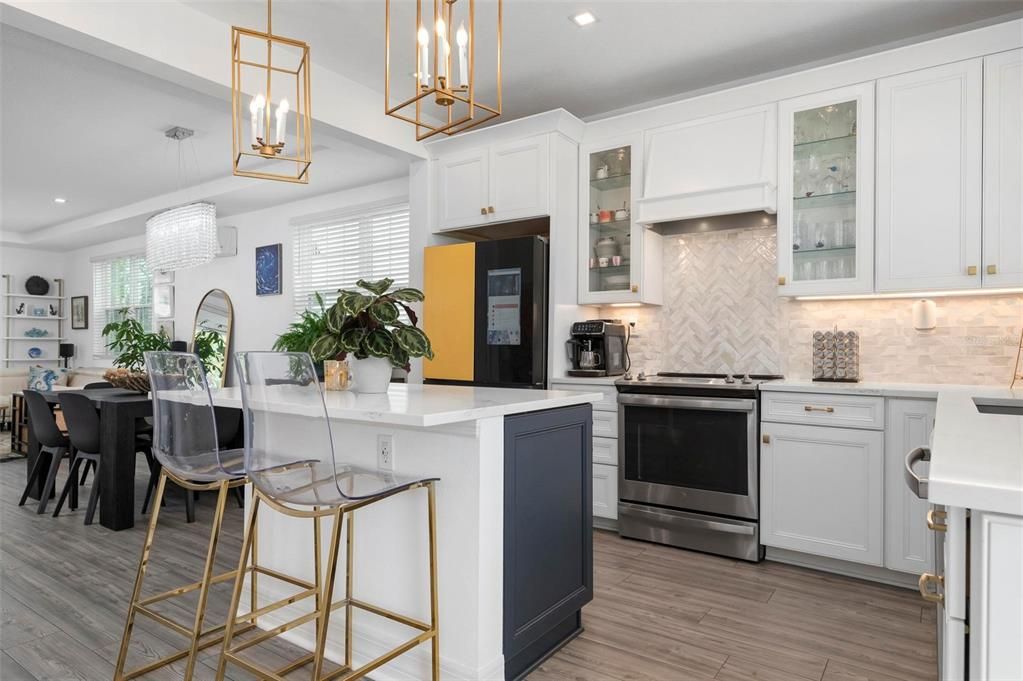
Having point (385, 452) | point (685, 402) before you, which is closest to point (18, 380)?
point (385, 452)

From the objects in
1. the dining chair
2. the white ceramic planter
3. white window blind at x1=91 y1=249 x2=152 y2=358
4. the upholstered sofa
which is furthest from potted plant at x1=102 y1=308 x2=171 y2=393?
the white ceramic planter

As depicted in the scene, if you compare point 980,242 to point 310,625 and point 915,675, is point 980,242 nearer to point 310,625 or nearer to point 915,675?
point 915,675

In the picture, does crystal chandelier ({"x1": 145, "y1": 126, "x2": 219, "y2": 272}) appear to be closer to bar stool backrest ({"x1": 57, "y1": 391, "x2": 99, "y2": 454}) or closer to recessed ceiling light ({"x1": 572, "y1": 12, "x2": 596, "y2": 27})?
bar stool backrest ({"x1": 57, "y1": 391, "x2": 99, "y2": 454})

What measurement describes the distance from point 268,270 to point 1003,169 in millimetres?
6142

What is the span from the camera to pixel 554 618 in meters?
2.28

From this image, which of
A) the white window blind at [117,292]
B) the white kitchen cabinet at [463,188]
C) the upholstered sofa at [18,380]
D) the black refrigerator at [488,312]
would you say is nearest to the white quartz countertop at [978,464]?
the black refrigerator at [488,312]

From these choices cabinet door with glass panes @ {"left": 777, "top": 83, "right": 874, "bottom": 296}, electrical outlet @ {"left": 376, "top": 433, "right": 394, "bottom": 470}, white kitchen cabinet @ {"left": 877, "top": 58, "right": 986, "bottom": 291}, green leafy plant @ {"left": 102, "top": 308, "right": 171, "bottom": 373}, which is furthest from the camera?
green leafy plant @ {"left": 102, "top": 308, "right": 171, "bottom": 373}

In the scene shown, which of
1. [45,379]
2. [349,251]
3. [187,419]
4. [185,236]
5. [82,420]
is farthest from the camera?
[45,379]

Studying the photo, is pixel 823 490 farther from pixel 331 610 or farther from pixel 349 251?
pixel 349 251

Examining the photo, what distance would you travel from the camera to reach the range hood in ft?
11.4

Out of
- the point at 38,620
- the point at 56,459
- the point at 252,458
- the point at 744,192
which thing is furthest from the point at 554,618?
A: the point at 56,459

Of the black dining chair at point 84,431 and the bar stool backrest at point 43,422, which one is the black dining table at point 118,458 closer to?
the black dining chair at point 84,431

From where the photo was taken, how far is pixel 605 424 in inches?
149

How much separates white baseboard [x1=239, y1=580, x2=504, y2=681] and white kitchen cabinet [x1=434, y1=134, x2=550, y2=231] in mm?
2586
